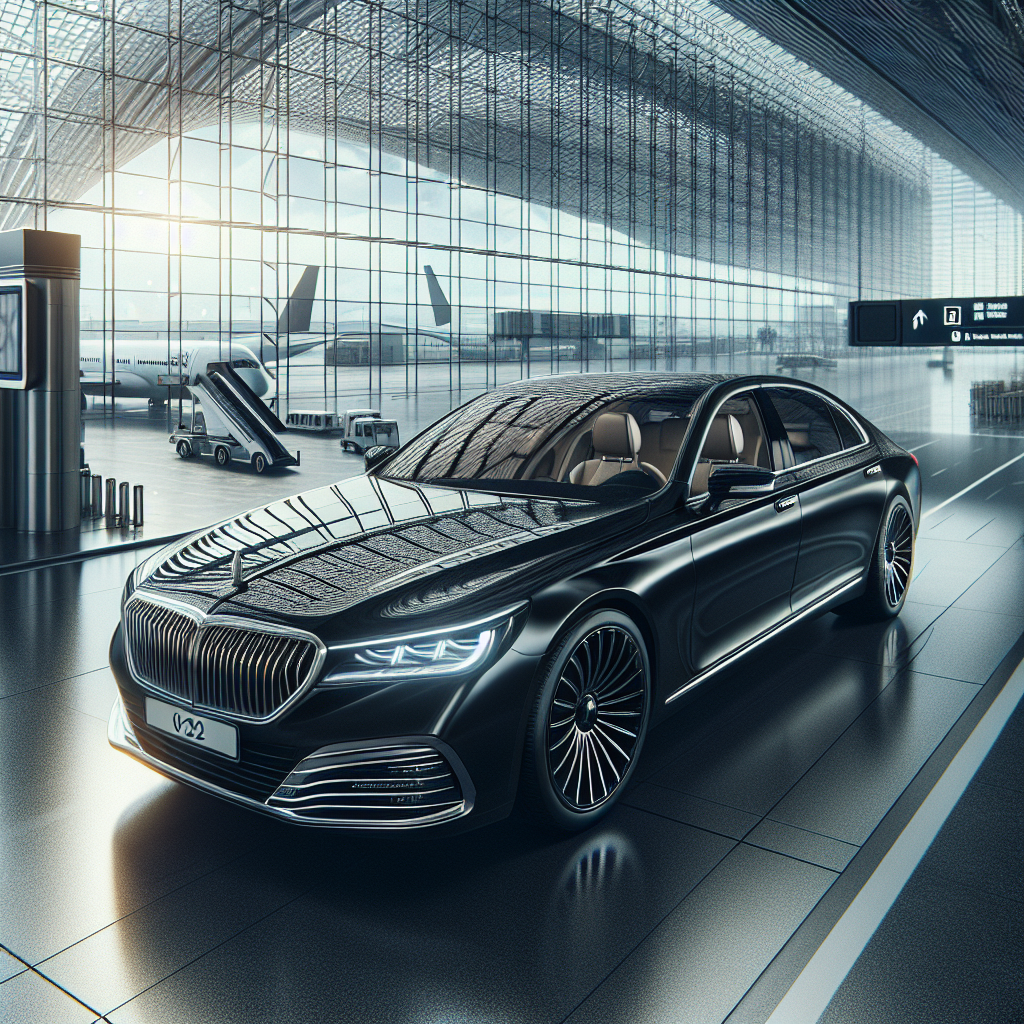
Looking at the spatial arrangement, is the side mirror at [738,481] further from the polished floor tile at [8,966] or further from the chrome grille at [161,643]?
the polished floor tile at [8,966]

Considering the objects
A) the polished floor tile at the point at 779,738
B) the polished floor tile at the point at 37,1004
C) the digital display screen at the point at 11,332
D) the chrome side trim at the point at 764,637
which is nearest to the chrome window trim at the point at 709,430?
the chrome side trim at the point at 764,637

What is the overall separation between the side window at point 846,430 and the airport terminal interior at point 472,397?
1.17 meters

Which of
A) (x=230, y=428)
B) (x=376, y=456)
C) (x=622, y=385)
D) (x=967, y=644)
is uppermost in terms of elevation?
(x=230, y=428)

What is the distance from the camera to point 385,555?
3535mm

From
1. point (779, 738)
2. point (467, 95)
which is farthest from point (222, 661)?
point (467, 95)

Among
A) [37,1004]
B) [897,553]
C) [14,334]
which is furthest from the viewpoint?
[14,334]

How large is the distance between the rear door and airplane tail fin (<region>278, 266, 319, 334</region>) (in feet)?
79.0

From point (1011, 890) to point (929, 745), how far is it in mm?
1207

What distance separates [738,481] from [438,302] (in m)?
28.2

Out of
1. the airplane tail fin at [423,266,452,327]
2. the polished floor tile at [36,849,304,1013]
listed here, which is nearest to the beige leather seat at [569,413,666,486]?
the polished floor tile at [36,849,304,1013]

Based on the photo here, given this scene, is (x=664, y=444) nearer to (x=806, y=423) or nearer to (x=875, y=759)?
(x=806, y=423)

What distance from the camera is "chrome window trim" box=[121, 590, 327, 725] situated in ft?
9.77

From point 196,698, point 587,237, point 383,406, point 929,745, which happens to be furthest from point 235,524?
point 587,237

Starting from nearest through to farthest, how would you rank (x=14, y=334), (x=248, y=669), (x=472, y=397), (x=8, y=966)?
(x=8, y=966), (x=248, y=669), (x=14, y=334), (x=472, y=397)
